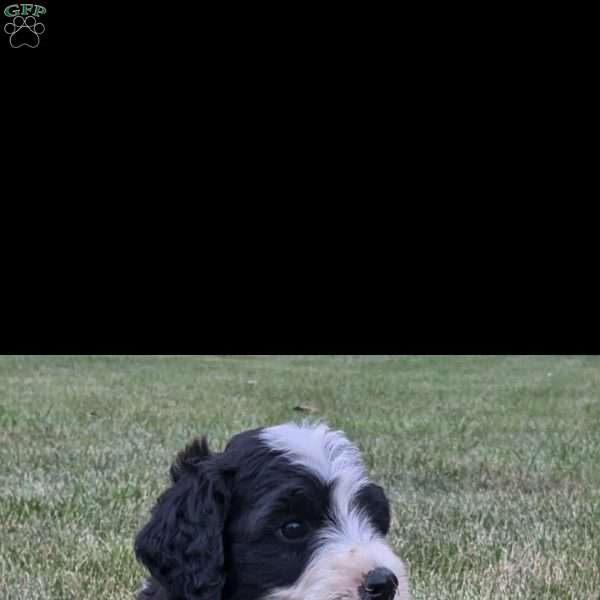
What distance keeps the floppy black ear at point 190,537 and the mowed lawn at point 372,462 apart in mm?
1114

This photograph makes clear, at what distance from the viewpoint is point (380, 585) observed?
3.44 metres

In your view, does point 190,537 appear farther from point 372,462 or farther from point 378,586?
point 372,462

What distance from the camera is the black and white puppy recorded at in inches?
140

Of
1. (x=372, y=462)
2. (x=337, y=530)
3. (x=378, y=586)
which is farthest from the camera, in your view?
(x=372, y=462)

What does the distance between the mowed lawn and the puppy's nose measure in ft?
5.23

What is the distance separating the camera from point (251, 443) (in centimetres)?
407

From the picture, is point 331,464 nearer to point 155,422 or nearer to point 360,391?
point 155,422

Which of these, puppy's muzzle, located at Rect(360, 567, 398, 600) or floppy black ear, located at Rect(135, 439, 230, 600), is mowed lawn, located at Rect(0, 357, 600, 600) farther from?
puppy's muzzle, located at Rect(360, 567, 398, 600)

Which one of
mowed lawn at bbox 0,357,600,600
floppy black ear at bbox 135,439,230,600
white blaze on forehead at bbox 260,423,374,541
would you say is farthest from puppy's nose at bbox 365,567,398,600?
mowed lawn at bbox 0,357,600,600

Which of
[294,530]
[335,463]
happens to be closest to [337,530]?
[294,530]

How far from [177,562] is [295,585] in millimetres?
447

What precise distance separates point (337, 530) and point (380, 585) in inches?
12.1

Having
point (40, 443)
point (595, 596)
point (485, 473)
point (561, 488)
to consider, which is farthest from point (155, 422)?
point (595, 596)

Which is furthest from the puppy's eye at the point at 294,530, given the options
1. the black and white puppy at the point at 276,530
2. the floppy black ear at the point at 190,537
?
the floppy black ear at the point at 190,537
